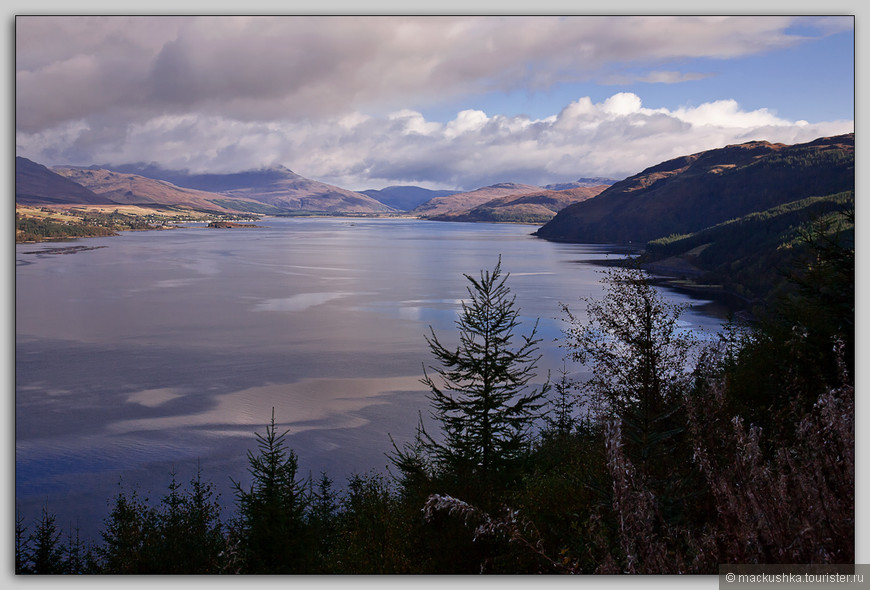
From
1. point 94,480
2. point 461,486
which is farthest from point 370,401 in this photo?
point 461,486

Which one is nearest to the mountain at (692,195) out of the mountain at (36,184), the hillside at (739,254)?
the hillside at (739,254)

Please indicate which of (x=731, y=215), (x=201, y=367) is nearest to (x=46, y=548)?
(x=201, y=367)

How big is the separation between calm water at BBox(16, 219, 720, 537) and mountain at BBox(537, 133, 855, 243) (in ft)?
115

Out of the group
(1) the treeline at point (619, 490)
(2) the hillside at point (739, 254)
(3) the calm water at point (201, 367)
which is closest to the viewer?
(1) the treeline at point (619, 490)

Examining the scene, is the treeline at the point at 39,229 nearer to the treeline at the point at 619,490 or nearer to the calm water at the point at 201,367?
the calm water at the point at 201,367

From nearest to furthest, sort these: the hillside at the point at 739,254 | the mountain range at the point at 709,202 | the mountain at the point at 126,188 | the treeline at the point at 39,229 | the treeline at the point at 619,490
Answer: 1. the treeline at the point at 619,490
2. the treeline at the point at 39,229
3. the mountain range at the point at 709,202
4. the mountain at the point at 126,188
5. the hillside at the point at 739,254

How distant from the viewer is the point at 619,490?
2.85m

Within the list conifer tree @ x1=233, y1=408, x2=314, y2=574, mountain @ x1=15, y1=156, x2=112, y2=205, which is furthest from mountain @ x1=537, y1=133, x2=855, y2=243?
mountain @ x1=15, y1=156, x2=112, y2=205

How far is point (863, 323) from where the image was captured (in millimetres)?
6098

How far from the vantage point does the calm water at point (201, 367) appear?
12995mm

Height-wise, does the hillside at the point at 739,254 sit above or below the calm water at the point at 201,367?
above

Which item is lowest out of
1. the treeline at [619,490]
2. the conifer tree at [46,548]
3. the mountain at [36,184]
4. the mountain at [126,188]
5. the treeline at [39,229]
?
the conifer tree at [46,548]

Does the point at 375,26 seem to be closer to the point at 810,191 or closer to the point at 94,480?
the point at 94,480

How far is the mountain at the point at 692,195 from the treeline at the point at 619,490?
43.7 m
